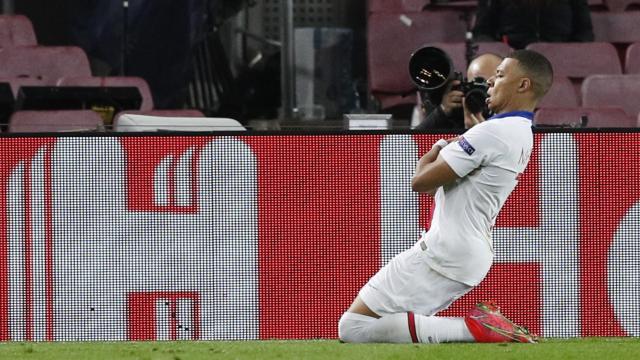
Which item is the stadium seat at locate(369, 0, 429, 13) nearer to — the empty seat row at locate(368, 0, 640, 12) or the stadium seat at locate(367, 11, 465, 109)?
the empty seat row at locate(368, 0, 640, 12)

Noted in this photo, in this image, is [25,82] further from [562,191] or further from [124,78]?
[562,191]

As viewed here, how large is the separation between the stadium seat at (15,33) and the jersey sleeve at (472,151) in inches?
261

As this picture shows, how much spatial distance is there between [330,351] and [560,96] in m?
5.45

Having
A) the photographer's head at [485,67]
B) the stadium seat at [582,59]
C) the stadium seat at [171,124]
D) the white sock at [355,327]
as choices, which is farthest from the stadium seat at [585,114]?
the white sock at [355,327]

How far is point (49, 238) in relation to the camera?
739 centimetres

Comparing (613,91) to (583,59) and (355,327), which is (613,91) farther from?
(355,327)

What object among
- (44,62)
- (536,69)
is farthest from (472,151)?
(44,62)

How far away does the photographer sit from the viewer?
7020 mm

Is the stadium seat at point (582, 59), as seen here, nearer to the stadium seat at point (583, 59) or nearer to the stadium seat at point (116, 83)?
the stadium seat at point (583, 59)

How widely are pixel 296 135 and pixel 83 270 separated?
49.1 inches

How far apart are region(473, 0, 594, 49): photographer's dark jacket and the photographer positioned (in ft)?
13.1

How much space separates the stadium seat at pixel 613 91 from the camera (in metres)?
10.7

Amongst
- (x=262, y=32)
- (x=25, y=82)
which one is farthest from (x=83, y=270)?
(x=262, y=32)

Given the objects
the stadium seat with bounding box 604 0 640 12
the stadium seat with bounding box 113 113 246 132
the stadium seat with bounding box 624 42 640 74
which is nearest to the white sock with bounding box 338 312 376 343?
the stadium seat with bounding box 113 113 246 132
